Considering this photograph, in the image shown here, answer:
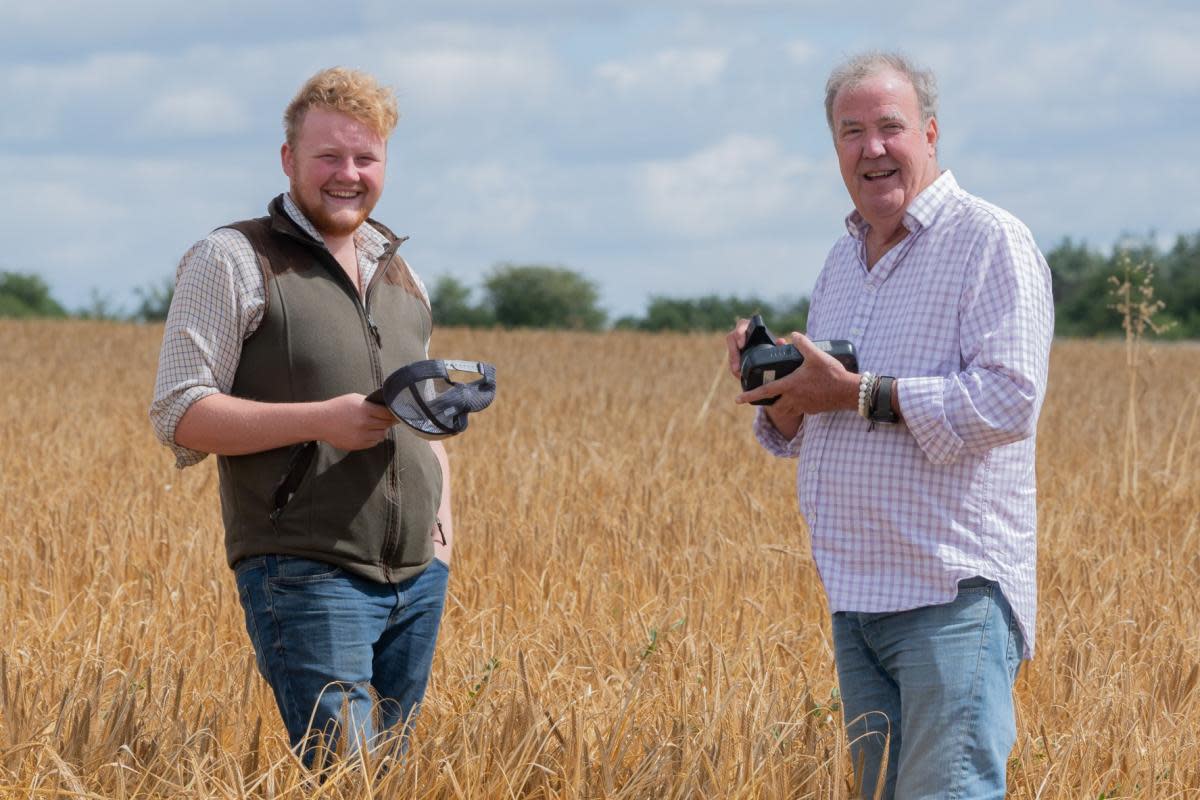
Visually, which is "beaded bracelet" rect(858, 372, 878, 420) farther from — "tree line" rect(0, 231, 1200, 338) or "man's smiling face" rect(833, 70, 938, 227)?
"tree line" rect(0, 231, 1200, 338)

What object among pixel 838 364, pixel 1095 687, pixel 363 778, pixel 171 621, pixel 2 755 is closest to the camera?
pixel 838 364

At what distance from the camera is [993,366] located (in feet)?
7.98

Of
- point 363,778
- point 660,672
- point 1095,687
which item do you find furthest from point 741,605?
point 363,778

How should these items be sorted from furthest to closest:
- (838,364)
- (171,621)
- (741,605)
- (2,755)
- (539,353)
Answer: (539,353), (741,605), (171,621), (2,755), (838,364)

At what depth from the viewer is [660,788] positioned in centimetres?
294

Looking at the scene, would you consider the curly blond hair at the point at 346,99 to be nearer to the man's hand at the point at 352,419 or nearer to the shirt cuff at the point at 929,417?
the man's hand at the point at 352,419

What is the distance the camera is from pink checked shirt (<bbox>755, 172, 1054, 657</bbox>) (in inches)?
95.8

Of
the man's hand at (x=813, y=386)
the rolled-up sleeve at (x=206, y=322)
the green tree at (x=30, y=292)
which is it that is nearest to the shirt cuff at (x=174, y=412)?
the rolled-up sleeve at (x=206, y=322)

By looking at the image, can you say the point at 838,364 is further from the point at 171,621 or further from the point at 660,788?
the point at 171,621

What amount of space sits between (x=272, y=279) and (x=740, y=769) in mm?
1361

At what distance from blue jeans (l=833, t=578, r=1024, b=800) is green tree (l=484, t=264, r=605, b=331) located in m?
63.6

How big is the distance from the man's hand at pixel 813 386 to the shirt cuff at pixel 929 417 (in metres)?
0.10

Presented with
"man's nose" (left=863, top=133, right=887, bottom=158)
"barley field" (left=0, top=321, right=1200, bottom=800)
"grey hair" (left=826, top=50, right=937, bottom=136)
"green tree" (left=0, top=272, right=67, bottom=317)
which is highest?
"green tree" (left=0, top=272, right=67, bottom=317)

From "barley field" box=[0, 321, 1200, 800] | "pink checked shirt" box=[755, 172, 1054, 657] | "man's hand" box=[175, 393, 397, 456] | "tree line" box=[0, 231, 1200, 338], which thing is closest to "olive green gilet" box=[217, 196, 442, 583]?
"man's hand" box=[175, 393, 397, 456]
